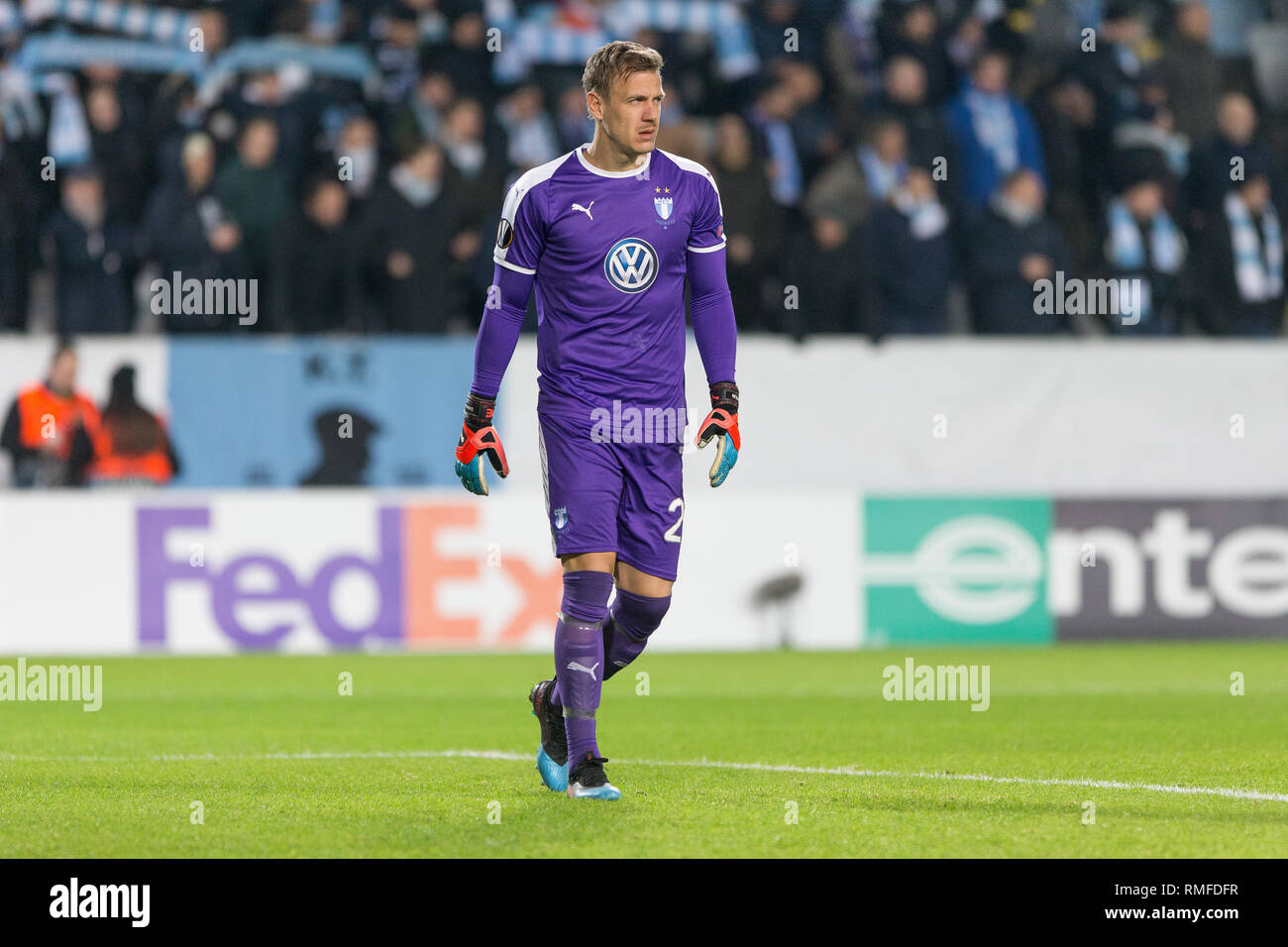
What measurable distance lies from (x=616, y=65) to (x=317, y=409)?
28.9ft

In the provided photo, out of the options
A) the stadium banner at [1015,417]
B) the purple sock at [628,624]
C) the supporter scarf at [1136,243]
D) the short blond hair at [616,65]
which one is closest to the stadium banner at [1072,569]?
the stadium banner at [1015,417]

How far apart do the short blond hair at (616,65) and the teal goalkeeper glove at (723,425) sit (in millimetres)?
1190

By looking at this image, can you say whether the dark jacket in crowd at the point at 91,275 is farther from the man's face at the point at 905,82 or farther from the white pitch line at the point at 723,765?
the white pitch line at the point at 723,765

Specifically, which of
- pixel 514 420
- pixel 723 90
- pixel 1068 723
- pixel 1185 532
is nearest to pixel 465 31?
pixel 723 90

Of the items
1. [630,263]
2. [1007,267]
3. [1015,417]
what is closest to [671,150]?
[1007,267]

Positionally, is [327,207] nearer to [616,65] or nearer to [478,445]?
[478,445]

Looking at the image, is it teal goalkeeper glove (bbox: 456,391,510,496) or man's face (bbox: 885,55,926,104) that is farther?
man's face (bbox: 885,55,926,104)

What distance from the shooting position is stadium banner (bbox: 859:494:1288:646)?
15.6 meters

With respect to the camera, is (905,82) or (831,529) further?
(905,82)

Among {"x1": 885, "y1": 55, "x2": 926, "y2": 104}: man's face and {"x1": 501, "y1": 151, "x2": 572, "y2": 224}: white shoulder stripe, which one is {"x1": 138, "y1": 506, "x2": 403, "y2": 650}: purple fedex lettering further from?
{"x1": 501, "y1": 151, "x2": 572, "y2": 224}: white shoulder stripe

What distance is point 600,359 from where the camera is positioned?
7.25 meters

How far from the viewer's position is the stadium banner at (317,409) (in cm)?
1543

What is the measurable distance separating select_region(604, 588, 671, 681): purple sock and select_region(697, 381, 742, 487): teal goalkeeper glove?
0.56m

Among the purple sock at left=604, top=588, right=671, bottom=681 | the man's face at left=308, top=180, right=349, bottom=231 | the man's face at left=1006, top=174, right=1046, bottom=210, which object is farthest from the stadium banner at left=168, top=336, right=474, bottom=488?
the purple sock at left=604, top=588, right=671, bottom=681
